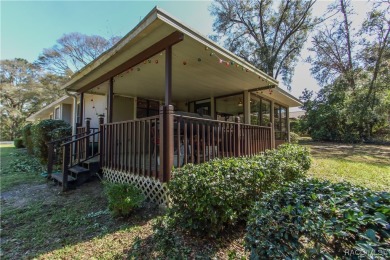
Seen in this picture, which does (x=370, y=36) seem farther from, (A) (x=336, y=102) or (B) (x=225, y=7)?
(B) (x=225, y=7)

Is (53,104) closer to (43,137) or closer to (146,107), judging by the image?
(43,137)

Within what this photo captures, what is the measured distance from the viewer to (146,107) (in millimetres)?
9758

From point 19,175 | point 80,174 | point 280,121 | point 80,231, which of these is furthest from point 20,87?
point 80,231

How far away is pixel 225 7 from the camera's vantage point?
18.3 meters

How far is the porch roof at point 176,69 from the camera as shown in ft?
11.9

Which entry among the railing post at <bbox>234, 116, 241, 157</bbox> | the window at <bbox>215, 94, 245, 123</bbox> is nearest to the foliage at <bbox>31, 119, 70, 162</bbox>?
the window at <bbox>215, 94, 245, 123</bbox>

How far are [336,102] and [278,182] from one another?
18691mm

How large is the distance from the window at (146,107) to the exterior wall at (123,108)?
28 centimetres

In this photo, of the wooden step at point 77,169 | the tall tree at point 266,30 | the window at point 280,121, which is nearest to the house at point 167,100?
the wooden step at point 77,169

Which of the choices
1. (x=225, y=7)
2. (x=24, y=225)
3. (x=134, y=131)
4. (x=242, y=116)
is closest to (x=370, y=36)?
(x=225, y=7)

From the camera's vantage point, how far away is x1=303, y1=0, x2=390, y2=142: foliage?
573 inches

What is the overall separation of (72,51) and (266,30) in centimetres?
1999

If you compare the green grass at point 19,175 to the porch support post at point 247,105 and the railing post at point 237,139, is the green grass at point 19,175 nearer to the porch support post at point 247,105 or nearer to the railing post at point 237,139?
the railing post at point 237,139

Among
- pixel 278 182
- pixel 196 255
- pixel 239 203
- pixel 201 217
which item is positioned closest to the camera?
pixel 196 255
